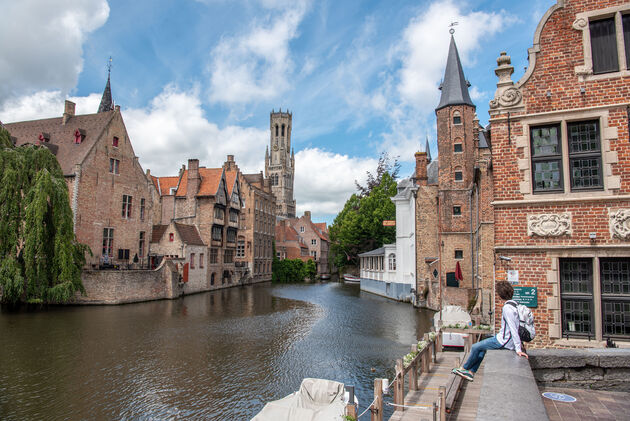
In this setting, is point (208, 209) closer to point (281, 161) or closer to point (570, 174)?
point (570, 174)

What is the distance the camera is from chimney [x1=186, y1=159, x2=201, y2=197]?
4116 centimetres

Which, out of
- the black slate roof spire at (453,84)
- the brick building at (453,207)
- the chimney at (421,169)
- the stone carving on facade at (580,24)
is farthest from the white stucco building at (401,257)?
the stone carving on facade at (580,24)

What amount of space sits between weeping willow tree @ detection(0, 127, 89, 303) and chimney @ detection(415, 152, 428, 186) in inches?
952

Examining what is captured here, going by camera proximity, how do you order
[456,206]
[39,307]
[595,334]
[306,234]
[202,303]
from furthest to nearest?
[306,234]
[202,303]
[456,206]
[39,307]
[595,334]

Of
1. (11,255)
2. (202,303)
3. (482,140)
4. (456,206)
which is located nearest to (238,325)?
(202,303)

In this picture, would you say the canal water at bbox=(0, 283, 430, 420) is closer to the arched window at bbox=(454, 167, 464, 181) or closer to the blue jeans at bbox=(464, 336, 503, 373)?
the blue jeans at bbox=(464, 336, 503, 373)

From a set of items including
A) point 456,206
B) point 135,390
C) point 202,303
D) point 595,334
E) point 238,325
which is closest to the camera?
point 595,334

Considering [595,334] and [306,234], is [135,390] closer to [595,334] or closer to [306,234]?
[595,334]

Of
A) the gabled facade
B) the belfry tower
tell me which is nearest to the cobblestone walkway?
the gabled facade

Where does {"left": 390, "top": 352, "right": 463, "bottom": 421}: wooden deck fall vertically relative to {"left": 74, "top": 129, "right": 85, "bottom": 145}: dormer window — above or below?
below

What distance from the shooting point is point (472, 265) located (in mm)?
24875

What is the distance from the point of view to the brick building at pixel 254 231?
4978 centimetres

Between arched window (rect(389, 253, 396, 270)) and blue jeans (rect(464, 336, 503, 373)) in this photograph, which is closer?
blue jeans (rect(464, 336, 503, 373))

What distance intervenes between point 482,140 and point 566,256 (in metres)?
17.9
